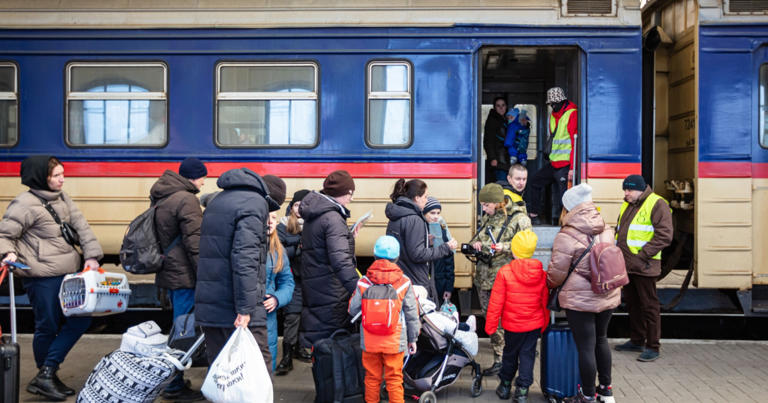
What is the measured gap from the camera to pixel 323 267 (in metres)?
5.09

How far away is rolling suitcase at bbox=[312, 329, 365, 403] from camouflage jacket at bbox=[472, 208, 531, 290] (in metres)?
1.45

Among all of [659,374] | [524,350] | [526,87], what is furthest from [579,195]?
[526,87]

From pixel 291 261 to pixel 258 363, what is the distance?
195 cm

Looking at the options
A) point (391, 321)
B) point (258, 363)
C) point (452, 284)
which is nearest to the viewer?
point (258, 363)

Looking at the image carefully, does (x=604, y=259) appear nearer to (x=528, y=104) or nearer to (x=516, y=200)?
(x=516, y=200)

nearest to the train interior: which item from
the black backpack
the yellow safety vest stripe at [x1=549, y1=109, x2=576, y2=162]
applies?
the yellow safety vest stripe at [x1=549, y1=109, x2=576, y2=162]

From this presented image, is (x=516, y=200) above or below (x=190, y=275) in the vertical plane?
above

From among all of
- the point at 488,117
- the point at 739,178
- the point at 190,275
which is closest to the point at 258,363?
the point at 190,275

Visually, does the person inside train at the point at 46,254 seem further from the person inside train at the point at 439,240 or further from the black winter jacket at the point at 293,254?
the person inside train at the point at 439,240

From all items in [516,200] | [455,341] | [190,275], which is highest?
[516,200]

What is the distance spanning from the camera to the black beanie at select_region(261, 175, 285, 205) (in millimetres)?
5051

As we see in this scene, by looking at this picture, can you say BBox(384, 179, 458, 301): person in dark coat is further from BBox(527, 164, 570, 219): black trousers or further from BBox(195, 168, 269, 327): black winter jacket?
BBox(527, 164, 570, 219): black trousers

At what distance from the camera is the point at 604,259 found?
480 centimetres

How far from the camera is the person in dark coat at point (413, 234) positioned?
554cm
